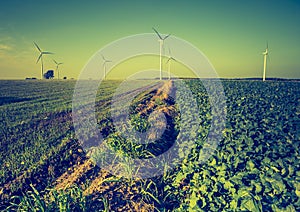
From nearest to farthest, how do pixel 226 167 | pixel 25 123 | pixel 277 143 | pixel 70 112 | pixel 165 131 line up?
pixel 226 167 → pixel 277 143 → pixel 165 131 → pixel 25 123 → pixel 70 112

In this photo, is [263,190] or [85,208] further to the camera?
[85,208]

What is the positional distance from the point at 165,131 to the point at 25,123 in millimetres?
7988

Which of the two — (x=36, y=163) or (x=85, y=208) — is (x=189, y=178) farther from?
(x=36, y=163)

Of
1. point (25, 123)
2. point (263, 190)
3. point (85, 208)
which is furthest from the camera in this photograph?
point (25, 123)

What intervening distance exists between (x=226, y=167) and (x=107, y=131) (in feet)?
25.7

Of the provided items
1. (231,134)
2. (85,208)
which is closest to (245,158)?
(231,134)

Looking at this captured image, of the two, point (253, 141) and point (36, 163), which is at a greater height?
point (253, 141)

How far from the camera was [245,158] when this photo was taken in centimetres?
703

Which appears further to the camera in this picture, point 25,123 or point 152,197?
point 25,123

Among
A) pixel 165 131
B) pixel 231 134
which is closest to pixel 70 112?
pixel 165 131

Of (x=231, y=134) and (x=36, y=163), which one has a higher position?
(x=231, y=134)

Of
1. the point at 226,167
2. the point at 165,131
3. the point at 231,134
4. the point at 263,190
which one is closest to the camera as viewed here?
the point at 263,190

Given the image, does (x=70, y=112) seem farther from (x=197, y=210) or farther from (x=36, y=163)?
(x=197, y=210)

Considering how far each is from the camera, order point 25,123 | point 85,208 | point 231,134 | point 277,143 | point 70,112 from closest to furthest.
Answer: point 85,208 → point 277,143 → point 231,134 → point 25,123 → point 70,112
